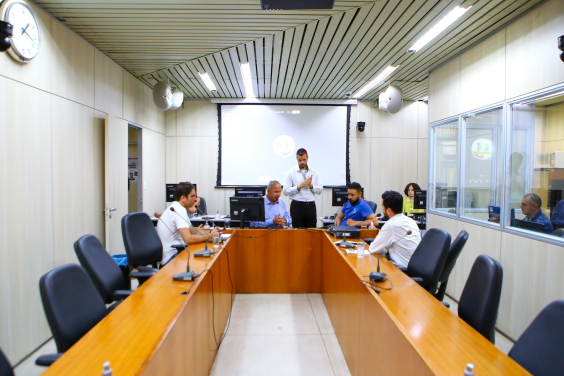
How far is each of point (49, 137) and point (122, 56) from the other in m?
1.76

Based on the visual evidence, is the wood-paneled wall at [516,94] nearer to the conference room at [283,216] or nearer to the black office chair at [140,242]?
the conference room at [283,216]

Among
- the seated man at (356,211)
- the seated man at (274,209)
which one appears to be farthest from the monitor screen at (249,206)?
the seated man at (356,211)

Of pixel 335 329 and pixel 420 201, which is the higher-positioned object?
pixel 420 201

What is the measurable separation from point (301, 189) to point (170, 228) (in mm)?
2059

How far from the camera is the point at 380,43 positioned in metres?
3.84

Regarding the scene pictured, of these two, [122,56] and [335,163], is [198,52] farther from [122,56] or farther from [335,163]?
[335,163]

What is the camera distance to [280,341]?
108 inches

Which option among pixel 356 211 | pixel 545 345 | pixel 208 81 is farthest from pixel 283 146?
pixel 545 345

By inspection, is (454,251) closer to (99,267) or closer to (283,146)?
(99,267)

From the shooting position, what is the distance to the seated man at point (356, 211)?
13.1ft

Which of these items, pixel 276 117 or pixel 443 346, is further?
pixel 276 117

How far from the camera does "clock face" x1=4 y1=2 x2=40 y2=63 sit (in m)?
2.51

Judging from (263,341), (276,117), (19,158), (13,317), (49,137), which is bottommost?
(263,341)

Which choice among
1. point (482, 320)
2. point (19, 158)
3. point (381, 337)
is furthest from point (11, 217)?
point (482, 320)
